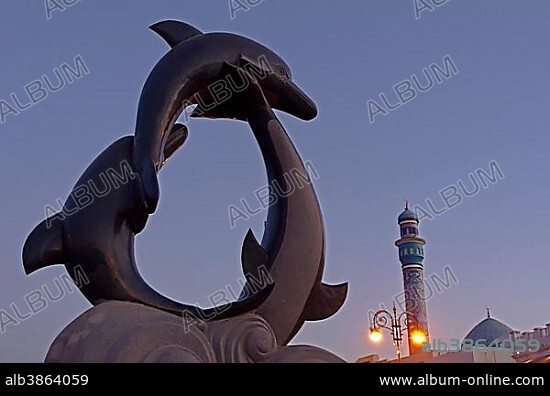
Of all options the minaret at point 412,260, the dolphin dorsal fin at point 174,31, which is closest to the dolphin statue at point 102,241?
the dolphin dorsal fin at point 174,31

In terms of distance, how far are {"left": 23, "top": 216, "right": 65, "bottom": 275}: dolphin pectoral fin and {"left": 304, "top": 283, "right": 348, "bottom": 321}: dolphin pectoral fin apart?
56.1 inches

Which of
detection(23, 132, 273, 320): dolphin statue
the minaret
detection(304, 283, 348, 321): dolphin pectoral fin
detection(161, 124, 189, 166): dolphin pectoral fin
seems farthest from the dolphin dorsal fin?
the minaret

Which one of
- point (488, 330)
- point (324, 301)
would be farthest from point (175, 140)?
point (488, 330)

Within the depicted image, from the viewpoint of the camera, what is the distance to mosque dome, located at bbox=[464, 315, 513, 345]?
30453 mm

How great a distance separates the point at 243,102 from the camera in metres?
4.36

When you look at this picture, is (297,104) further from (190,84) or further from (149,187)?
(149,187)

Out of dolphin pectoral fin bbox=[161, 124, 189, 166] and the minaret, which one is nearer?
dolphin pectoral fin bbox=[161, 124, 189, 166]

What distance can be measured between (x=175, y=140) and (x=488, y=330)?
2940cm

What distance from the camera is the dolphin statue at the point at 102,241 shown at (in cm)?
368

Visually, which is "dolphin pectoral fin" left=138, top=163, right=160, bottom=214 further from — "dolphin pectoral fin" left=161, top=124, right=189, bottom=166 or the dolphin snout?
the dolphin snout
